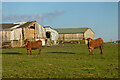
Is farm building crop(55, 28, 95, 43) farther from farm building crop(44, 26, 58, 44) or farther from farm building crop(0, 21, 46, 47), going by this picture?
farm building crop(0, 21, 46, 47)

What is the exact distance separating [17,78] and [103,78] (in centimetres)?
404

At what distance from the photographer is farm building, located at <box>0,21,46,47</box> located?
58562mm

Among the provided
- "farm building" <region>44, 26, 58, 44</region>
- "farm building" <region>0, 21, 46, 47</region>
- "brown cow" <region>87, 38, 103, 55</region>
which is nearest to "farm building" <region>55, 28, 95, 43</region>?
"farm building" <region>44, 26, 58, 44</region>

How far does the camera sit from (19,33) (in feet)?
195

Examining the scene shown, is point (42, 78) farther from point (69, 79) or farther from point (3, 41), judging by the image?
point (3, 41)

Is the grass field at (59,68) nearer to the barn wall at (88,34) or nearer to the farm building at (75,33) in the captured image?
the farm building at (75,33)

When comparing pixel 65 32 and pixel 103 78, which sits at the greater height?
pixel 65 32

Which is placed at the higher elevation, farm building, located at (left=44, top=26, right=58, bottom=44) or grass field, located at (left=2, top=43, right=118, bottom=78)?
farm building, located at (left=44, top=26, right=58, bottom=44)

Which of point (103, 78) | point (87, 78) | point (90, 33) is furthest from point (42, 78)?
point (90, 33)

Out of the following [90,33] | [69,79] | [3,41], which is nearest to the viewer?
[69,79]

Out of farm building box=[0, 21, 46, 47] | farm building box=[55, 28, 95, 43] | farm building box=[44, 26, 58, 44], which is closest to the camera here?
farm building box=[0, 21, 46, 47]

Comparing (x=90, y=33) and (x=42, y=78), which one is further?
(x=90, y=33)

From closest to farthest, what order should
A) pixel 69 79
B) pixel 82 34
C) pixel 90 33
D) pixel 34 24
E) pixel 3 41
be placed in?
pixel 69 79
pixel 3 41
pixel 34 24
pixel 82 34
pixel 90 33

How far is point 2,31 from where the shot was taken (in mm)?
60531
